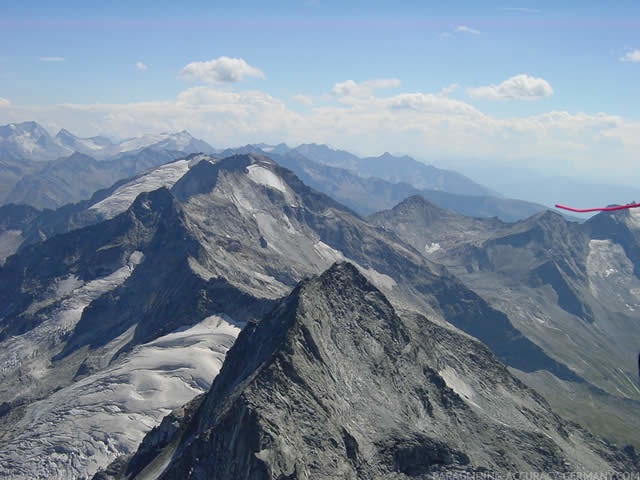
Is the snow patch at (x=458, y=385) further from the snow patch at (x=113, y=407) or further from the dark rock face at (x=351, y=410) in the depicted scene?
the snow patch at (x=113, y=407)

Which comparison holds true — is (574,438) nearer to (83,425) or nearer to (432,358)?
(432,358)

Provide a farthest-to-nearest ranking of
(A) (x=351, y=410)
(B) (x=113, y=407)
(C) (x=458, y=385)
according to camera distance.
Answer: (B) (x=113, y=407)
(C) (x=458, y=385)
(A) (x=351, y=410)

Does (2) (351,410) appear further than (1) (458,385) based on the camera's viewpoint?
No

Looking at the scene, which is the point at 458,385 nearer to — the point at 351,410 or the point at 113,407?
the point at 351,410

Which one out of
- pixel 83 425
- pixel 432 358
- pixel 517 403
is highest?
pixel 432 358

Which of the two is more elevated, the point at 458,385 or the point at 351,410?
the point at 351,410

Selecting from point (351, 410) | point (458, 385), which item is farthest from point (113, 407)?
point (351, 410)

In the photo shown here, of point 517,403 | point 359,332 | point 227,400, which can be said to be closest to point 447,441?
point 359,332

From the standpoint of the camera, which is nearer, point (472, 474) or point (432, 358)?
point (472, 474)

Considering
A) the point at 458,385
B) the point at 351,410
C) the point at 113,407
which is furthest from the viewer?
the point at 113,407

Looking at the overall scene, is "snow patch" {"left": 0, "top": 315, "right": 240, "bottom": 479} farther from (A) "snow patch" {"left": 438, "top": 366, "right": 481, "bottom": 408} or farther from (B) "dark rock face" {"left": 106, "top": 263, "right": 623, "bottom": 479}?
(A) "snow patch" {"left": 438, "top": 366, "right": 481, "bottom": 408}
